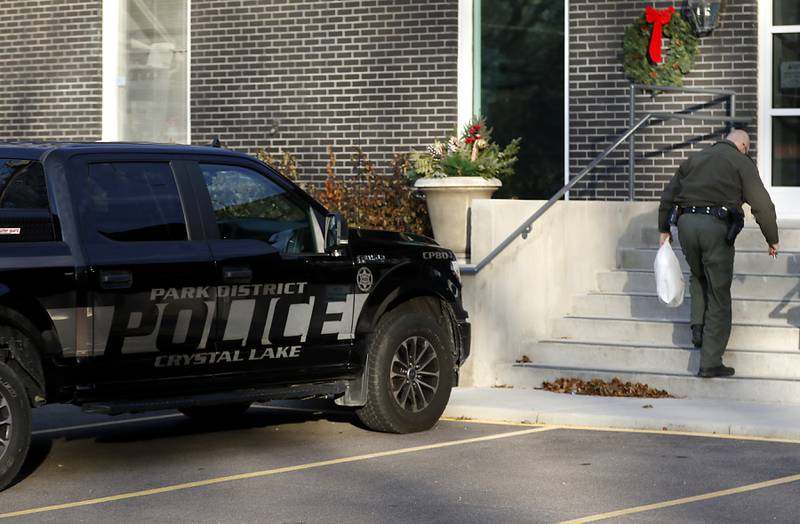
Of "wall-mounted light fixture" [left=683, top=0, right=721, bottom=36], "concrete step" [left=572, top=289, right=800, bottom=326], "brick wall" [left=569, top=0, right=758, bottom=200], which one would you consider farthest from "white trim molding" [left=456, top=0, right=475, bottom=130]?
"concrete step" [left=572, top=289, right=800, bottom=326]

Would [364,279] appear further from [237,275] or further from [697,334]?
[697,334]

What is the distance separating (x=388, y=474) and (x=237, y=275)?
1.54 metres

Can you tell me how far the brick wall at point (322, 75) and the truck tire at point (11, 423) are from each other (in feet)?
29.7

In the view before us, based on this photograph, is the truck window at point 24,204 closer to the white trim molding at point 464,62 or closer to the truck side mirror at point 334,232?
the truck side mirror at point 334,232

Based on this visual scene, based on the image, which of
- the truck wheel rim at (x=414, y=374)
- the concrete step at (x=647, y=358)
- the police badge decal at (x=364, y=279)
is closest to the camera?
the police badge decal at (x=364, y=279)

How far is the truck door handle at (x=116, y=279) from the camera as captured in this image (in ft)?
28.0

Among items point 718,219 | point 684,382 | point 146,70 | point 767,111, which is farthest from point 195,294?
point 146,70

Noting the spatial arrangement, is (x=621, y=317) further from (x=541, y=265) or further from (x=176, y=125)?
(x=176, y=125)

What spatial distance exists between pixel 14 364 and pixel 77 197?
3.32 ft

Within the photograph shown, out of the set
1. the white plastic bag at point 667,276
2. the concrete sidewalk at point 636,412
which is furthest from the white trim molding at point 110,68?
the white plastic bag at point 667,276

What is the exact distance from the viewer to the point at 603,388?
12.1m

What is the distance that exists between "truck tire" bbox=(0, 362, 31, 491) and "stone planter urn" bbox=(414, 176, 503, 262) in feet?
23.0

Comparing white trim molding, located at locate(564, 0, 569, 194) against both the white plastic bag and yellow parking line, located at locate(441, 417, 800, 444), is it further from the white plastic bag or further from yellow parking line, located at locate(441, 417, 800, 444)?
yellow parking line, located at locate(441, 417, 800, 444)

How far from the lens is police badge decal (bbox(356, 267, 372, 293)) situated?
395 inches
